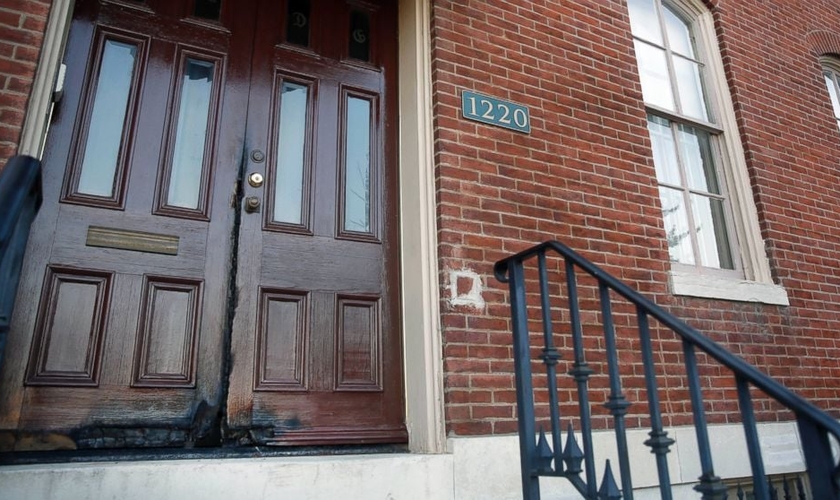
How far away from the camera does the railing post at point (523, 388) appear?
83.0 inches

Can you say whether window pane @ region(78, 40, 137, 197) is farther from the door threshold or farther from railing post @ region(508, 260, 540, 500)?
railing post @ region(508, 260, 540, 500)

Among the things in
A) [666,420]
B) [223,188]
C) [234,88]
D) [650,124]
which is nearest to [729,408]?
[666,420]

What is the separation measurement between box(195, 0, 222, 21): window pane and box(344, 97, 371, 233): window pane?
34.6 inches

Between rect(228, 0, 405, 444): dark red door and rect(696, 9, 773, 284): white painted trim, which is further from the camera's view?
rect(696, 9, 773, 284): white painted trim

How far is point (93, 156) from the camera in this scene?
2775mm

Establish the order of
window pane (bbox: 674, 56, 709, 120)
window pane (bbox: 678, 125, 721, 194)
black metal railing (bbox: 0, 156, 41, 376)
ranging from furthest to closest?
window pane (bbox: 674, 56, 709, 120) → window pane (bbox: 678, 125, 721, 194) → black metal railing (bbox: 0, 156, 41, 376)

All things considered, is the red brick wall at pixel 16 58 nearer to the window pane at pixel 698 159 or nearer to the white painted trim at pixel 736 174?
the window pane at pixel 698 159

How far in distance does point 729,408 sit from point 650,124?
214 cm

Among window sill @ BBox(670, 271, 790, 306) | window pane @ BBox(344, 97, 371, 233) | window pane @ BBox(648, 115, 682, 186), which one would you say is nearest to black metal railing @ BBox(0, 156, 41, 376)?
window pane @ BBox(344, 97, 371, 233)

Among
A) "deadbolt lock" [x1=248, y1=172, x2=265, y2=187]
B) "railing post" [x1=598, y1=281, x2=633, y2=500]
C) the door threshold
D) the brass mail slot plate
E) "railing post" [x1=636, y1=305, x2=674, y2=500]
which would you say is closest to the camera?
"railing post" [x1=636, y1=305, x2=674, y2=500]

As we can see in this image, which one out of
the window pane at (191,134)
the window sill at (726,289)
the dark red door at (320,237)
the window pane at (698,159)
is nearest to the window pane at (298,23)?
the dark red door at (320,237)

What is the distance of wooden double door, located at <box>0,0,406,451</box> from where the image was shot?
2.51 meters

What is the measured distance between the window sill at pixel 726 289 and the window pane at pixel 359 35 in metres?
2.45

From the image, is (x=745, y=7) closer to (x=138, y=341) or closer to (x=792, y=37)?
(x=792, y=37)
